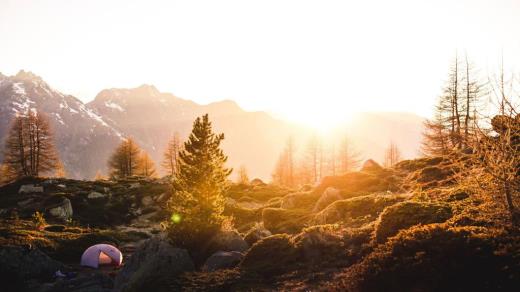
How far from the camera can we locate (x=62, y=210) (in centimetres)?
4125

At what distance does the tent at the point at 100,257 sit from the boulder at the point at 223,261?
32.5 feet

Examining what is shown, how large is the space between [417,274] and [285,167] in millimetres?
82167

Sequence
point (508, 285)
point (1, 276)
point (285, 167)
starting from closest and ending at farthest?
point (508, 285) → point (1, 276) → point (285, 167)

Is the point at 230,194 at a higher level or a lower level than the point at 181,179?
lower

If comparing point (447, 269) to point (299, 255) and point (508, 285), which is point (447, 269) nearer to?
point (508, 285)

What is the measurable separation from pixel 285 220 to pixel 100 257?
1345 cm

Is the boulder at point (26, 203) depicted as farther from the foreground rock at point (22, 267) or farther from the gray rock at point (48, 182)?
the foreground rock at point (22, 267)

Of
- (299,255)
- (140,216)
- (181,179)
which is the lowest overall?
(140,216)

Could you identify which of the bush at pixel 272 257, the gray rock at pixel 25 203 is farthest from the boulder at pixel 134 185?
the bush at pixel 272 257

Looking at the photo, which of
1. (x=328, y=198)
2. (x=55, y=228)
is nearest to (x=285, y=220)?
(x=328, y=198)

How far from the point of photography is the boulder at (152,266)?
15.4m

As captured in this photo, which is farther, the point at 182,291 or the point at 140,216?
the point at 140,216

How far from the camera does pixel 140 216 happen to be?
149 ft

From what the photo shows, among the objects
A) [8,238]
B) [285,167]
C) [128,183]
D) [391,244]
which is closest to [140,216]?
[128,183]
